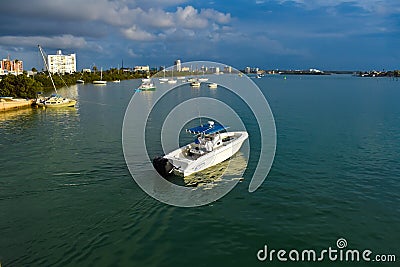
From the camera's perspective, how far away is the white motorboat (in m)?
20.4

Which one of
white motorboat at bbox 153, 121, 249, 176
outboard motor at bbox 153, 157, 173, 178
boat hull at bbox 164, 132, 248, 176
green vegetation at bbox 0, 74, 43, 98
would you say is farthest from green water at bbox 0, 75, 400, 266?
green vegetation at bbox 0, 74, 43, 98

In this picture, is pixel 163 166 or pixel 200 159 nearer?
pixel 163 166

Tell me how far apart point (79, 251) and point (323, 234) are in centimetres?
1028

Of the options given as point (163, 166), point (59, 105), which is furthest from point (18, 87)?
point (163, 166)

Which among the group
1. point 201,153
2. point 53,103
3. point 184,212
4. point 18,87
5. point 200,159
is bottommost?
point 184,212

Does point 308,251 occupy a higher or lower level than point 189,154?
lower

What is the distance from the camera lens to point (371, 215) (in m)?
15.9

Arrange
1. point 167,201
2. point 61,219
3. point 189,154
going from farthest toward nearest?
point 189,154 < point 167,201 < point 61,219

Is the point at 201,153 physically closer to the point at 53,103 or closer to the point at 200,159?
the point at 200,159

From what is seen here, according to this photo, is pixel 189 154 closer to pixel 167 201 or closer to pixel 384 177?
pixel 167 201

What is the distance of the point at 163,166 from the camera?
20.3m

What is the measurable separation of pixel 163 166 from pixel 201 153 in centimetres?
318

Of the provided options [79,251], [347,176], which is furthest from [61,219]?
[347,176]

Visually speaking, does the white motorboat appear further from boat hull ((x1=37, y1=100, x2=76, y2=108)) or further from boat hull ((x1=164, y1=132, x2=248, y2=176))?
boat hull ((x1=37, y1=100, x2=76, y2=108))
